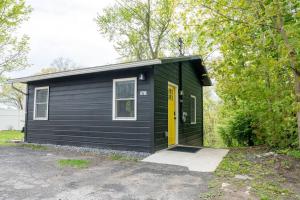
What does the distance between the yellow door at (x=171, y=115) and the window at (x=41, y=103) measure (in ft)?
14.9

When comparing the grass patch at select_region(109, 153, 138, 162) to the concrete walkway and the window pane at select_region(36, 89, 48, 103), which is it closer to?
the concrete walkway

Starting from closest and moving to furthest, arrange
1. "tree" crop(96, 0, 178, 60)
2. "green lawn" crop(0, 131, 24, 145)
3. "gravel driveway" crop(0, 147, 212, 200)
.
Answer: "gravel driveway" crop(0, 147, 212, 200), "green lawn" crop(0, 131, 24, 145), "tree" crop(96, 0, 178, 60)

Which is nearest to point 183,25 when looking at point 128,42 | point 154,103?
point 154,103

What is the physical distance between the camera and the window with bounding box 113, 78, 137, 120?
259 inches

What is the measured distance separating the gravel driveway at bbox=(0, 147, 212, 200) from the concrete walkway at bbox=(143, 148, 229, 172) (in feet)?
0.94

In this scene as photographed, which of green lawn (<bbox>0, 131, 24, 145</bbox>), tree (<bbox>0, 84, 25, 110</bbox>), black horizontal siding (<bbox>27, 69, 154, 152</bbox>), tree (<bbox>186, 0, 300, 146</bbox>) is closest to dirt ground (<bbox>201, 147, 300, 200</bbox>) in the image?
tree (<bbox>186, 0, 300, 146</bbox>)

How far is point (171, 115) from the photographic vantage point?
7.71 metres

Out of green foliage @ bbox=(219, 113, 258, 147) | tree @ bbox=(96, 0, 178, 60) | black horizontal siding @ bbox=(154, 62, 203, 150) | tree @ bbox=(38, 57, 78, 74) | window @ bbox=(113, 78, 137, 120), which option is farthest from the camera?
tree @ bbox=(38, 57, 78, 74)

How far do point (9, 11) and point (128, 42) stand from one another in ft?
→ 27.4

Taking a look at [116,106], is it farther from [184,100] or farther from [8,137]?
[8,137]

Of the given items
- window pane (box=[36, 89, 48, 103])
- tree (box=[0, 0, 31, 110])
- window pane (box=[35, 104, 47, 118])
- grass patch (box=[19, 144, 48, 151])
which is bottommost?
grass patch (box=[19, 144, 48, 151])

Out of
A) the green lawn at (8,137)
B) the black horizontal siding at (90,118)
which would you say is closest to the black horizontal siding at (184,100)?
the black horizontal siding at (90,118)

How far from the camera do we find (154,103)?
6.23 m

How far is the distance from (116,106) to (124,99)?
1.24 feet
